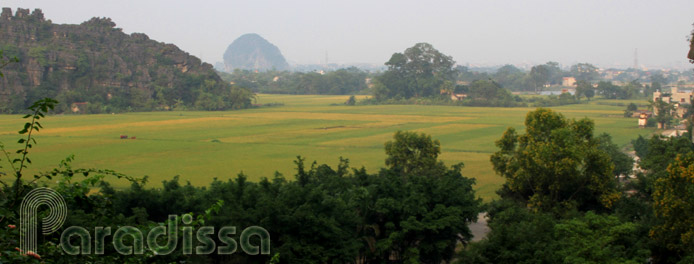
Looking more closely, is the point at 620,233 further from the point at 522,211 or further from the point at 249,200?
the point at 249,200

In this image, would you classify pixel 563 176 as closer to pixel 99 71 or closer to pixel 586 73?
pixel 99 71

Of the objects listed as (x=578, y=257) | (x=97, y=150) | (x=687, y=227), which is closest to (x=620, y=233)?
(x=687, y=227)

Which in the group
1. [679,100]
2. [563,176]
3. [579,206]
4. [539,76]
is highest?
[539,76]

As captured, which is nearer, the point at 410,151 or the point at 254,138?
the point at 410,151

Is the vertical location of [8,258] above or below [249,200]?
above

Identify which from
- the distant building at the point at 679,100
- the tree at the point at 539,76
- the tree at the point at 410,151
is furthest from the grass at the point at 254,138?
the tree at the point at 539,76

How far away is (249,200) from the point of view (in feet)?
38.6

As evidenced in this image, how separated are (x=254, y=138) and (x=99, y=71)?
32089mm

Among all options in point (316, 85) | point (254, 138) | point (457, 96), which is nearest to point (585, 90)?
point (457, 96)

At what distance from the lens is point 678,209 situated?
10.4m

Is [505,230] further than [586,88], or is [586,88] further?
[586,88]

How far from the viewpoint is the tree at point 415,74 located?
3169 inches

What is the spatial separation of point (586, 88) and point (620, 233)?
70890mm

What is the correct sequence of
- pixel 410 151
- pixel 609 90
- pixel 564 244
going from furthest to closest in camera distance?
pixel 609 90, pixel 410 151, pixel 564 244
